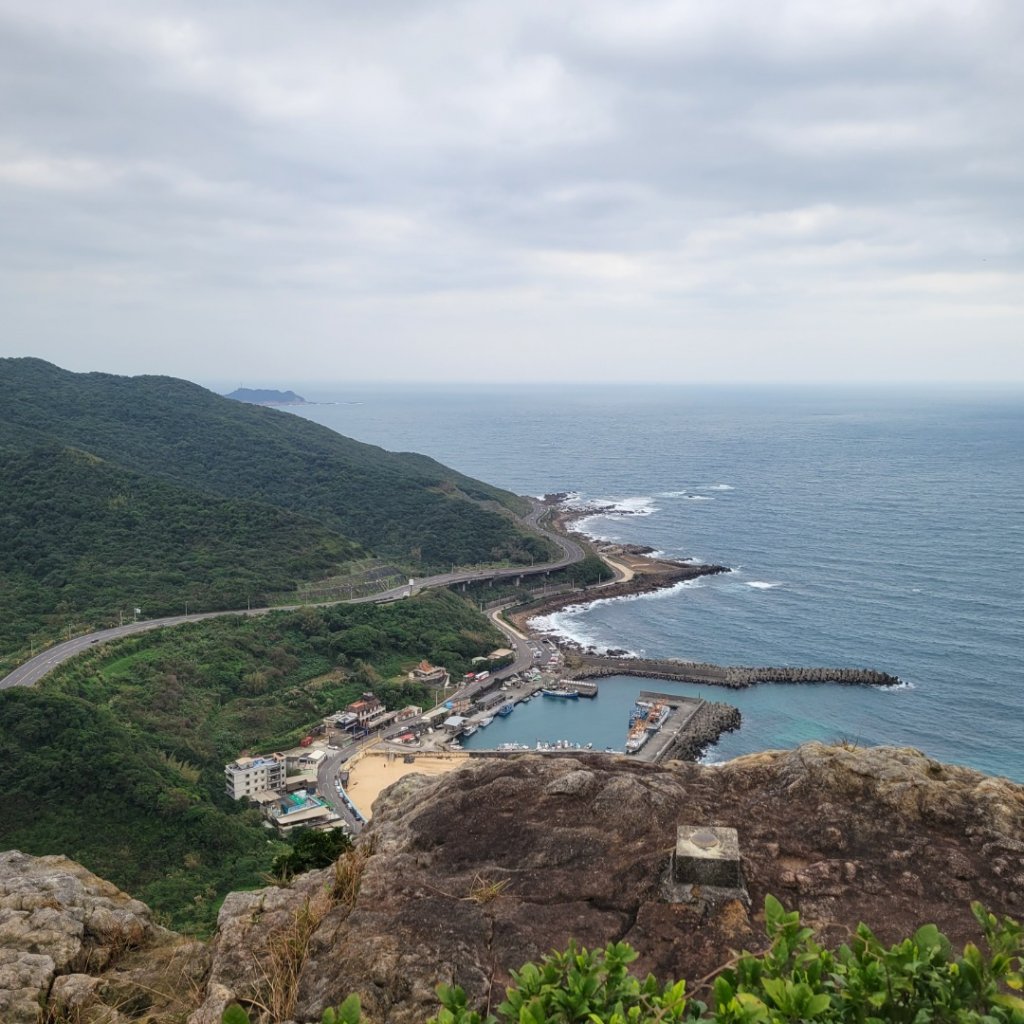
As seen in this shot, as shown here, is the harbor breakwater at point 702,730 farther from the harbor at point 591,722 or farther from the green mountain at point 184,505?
the green mountain at point 184,505

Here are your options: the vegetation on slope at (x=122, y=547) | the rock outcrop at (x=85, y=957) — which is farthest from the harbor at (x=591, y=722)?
the rock outcrop at (x=85, y=957)

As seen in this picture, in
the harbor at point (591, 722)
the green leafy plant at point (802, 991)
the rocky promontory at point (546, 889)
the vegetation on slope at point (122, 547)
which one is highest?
the green leafy plant at point (802, 991)

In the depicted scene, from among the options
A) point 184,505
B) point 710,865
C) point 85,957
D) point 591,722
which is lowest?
point 591,722

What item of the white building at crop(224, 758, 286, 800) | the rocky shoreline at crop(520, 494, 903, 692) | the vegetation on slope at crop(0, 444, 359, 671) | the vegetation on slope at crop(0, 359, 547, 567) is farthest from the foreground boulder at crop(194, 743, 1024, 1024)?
the vegetation on slope at crop(0, 359, 547, 567)

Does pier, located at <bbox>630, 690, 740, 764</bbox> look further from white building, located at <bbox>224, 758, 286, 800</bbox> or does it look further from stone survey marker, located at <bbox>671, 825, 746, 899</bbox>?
stone survey marker, located at <bbox>671, 825, 746, 899</bbox>

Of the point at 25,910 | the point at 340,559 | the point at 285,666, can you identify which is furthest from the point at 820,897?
the point at 340,559

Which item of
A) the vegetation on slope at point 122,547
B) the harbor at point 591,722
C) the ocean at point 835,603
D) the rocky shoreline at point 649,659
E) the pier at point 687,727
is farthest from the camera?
the vegetation on slope at point 122,547

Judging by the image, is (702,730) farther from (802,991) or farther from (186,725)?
(802,991)

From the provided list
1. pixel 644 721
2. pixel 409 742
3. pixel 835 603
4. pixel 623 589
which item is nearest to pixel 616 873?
pixel 409 742
